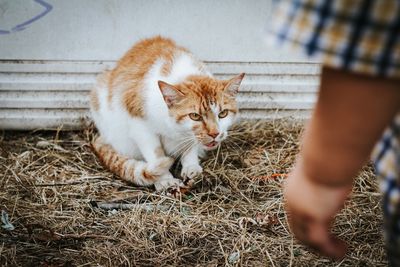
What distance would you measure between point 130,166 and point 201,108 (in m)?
0.54

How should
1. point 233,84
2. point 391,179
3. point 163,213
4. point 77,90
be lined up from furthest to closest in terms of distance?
point 77,90 < point 233,84 < point 163,213 < point 391,179

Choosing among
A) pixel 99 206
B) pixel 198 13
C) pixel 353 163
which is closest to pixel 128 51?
pixel 198 13

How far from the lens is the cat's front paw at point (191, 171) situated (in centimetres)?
273

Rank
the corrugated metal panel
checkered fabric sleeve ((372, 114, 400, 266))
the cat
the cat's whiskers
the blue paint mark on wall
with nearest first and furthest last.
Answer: checkered fabric sleeve ((372, 114, 400, 266)), the cat, the cat's whiskers, the blue paint mark on wall, the corrugated metal panel

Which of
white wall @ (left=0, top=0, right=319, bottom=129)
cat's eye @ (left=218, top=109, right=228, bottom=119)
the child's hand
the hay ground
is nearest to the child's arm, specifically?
the child's hand

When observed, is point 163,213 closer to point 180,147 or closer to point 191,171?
point 191,171

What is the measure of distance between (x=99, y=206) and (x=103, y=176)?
1.04 ft

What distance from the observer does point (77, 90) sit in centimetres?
313

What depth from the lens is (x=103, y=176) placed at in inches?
111

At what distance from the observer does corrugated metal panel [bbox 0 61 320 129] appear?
3.05 meters

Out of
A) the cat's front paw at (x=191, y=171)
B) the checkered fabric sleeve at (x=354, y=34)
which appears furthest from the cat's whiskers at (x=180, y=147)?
the checkered fabric sleeve at (x=354, y=34)

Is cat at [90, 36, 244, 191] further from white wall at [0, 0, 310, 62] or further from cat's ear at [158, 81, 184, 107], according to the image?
white wall at [0, 0, 310, 62]

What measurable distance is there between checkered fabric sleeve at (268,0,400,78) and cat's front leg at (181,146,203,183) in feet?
6.94

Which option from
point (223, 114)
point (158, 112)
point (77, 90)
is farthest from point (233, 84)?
point (77, 90)
